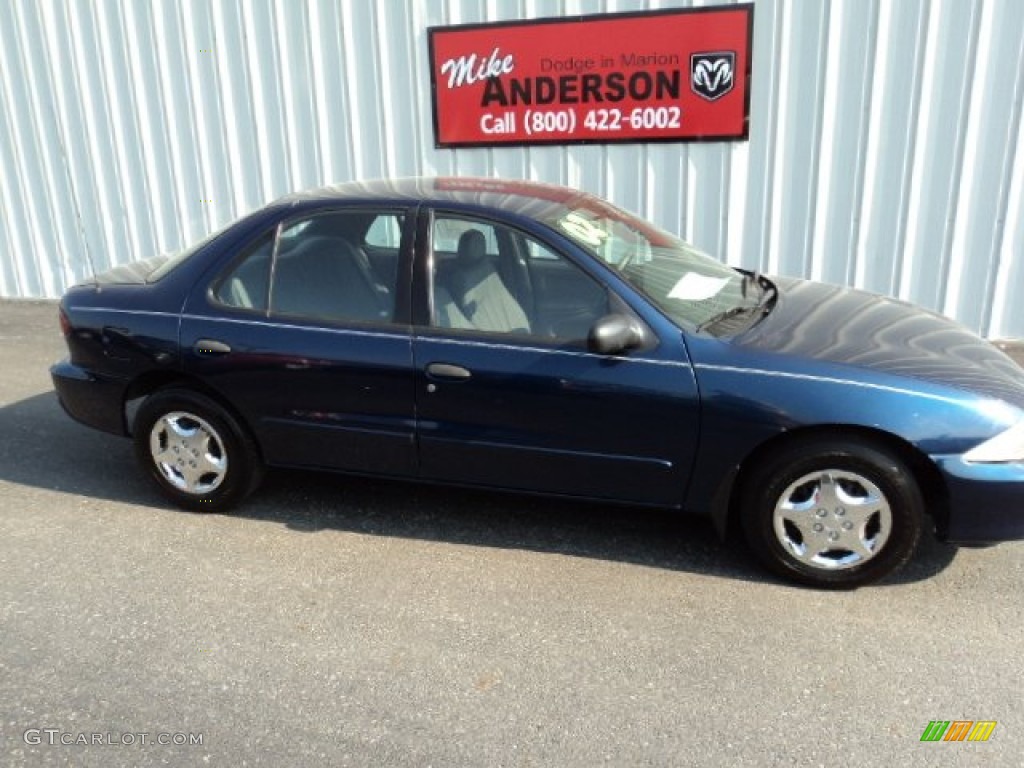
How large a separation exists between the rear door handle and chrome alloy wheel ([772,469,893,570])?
256 centimetres

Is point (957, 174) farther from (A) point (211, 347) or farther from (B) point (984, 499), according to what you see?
(A) point (211, 347)

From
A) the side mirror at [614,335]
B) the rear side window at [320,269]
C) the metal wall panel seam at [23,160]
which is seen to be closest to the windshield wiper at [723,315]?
the side mirror at [614,335]

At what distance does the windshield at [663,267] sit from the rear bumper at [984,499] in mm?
1031

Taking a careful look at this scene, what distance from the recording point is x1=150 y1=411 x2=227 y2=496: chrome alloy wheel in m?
Result: 4.12

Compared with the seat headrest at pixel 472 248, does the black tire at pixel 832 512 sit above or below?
below

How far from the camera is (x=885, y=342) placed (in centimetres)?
352

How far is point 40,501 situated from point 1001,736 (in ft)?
14.4

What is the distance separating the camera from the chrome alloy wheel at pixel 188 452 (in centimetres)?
412

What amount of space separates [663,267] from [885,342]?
1.01m

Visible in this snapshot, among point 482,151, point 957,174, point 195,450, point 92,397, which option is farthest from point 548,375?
point 957,174

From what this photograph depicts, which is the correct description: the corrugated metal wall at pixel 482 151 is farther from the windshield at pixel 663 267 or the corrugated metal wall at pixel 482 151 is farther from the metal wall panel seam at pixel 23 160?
the windshield at pixel 663 267

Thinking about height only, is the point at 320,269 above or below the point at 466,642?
above

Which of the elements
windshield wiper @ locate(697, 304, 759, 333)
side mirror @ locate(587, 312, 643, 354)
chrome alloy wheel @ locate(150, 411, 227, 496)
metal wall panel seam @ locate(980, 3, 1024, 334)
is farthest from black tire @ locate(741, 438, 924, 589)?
metal wall panel seam @ locate(980, 3, 1024, 334)

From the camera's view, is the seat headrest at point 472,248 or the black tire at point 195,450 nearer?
the seat headrest at point 472,248
